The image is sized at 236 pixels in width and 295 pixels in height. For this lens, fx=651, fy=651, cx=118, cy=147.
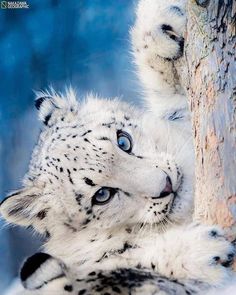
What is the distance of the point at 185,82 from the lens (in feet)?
5.06

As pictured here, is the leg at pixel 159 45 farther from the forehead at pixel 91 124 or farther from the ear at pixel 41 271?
the ear at pixel 41 271

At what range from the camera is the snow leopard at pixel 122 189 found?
146 centimetres

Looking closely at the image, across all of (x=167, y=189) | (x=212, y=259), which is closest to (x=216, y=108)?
(x=167, y=189)

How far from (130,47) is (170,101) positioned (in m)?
0.17

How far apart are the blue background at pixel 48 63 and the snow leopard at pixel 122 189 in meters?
0.03

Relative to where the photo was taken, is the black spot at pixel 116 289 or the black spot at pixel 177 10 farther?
the black spot at pixel 177 10

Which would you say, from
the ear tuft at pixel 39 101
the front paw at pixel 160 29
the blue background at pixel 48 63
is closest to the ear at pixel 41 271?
the blue background at pixel 48 63

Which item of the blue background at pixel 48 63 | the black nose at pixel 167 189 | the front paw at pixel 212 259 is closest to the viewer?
the front paw at pixel 212 259

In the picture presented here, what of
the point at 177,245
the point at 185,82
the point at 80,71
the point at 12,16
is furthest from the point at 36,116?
the point at 177,245

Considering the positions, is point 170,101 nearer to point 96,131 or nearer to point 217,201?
point 96,131

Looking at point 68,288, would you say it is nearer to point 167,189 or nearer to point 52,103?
point 167,189

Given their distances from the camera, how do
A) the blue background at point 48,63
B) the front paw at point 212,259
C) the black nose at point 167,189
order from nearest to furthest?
1. the front paw at point 212,259
2. the black nose at point 167,189
3. the blue background at point 48,63

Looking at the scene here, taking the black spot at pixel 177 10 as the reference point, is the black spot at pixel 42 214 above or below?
below
